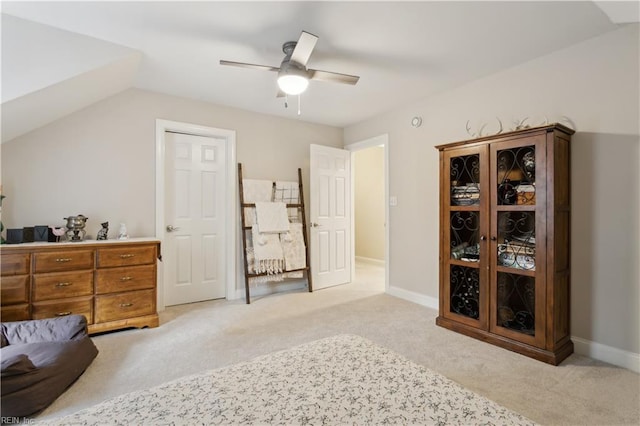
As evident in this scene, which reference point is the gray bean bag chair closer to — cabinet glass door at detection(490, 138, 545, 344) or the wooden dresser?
the wooden dresser

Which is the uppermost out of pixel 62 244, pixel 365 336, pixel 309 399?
pixel 62 244

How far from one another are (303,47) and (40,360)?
100 inches

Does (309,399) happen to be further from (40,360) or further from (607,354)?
(607,354)

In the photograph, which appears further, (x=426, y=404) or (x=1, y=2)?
(x=1, y=2)

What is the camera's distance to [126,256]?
9.14 feet

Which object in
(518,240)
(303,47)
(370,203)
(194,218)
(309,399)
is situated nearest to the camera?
(309,399)

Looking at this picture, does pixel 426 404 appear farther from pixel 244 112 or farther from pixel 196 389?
pixel 244 112

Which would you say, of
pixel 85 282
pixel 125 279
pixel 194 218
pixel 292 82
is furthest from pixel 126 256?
pixel 292 82

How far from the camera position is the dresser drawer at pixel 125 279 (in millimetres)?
2682

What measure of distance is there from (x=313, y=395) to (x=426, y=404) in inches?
21.1

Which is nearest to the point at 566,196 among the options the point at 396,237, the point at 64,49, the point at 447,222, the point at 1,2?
the point at 447,222

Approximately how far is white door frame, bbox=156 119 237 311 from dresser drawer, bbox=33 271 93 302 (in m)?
0.82

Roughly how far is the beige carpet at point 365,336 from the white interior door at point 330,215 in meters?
0.77

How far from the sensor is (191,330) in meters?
2.87
